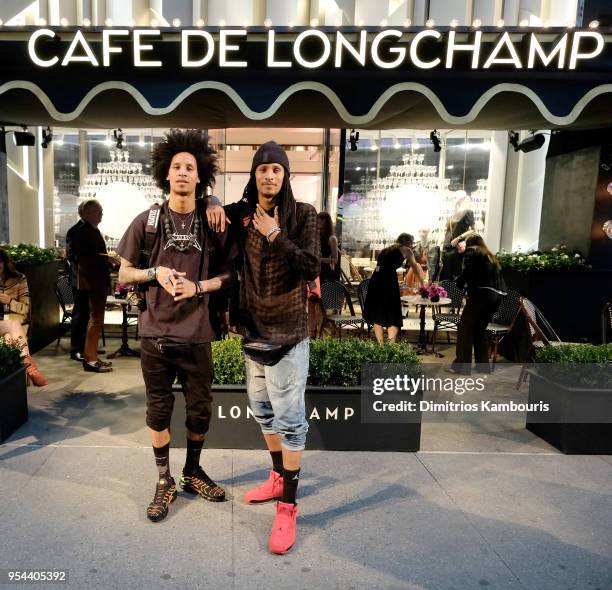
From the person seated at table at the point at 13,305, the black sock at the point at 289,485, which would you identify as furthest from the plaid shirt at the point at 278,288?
the person seated at table at the point at 13,305

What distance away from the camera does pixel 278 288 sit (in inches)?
112

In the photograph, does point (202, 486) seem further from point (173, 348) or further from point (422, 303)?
point (422, 303)

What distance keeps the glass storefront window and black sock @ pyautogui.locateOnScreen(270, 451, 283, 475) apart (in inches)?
409

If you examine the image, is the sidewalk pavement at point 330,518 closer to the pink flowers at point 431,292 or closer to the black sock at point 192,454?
the black sock at point 192,454

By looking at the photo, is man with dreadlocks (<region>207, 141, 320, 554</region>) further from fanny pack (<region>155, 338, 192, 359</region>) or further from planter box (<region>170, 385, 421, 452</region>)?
planter box (<region>170, 385, 421, 452</region>)

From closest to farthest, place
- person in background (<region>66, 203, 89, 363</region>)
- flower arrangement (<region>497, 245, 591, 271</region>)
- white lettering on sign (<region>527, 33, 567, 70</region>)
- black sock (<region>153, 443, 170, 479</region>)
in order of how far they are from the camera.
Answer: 1. black sock (<region>153, 443, 170, 479</region>)
2. white lettering on sign (<region>527, 33, 567, 70</region>)
3. person in background (<region>66, 203, 89, 363</region>)
4. flower arrangement (<region>497, 245, 591, 271</region>)

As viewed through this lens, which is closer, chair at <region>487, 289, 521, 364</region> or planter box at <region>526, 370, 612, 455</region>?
planter box at <region>526, 370, 612, 455</region>

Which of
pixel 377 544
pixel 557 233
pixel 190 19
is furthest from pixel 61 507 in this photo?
pixel 190 19

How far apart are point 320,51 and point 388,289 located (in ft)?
10.7

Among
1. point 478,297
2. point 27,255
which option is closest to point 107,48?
point 27,255

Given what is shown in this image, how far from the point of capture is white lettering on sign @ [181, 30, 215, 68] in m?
4.23

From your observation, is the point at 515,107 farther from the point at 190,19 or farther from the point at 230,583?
the point at 190,19

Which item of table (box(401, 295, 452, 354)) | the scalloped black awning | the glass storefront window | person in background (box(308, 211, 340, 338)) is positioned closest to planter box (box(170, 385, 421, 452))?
the scalloped black awning

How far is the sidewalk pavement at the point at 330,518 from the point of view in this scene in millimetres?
2590
